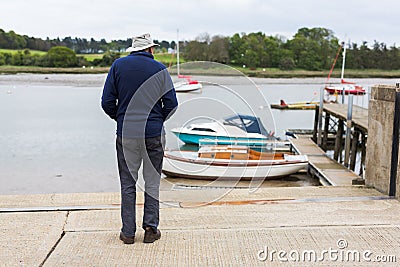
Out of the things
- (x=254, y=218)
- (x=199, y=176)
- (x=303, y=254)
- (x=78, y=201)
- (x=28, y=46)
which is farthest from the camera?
(x=28, y=46)

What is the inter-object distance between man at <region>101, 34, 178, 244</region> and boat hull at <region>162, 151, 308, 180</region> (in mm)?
11596

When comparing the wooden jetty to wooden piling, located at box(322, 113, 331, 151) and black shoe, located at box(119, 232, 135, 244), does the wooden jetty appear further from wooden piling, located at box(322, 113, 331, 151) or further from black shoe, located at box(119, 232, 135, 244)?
black shoe, located at box(119, 232, 135, 244)

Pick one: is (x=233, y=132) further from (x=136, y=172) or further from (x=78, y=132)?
(x=136, y=172)

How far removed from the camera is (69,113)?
45.5 metres

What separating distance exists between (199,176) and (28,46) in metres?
79.8

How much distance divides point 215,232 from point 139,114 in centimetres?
137

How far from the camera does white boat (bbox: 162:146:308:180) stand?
662 inches

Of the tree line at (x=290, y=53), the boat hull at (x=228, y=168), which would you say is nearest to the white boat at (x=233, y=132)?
the boat hull at (x=228, y=168)

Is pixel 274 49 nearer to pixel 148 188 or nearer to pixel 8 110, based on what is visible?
pixel 8 110

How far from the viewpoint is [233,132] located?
20.7m

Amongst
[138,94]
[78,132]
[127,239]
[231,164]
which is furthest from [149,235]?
[78,132]

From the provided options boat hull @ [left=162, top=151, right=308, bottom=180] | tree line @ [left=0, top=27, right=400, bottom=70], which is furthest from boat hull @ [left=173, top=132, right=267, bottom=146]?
tree line @ [left=0, top=27, right=400, bottom=70]

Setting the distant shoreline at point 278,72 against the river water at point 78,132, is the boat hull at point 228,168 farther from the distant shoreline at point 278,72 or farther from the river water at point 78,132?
the distant shoreline at point 278,72

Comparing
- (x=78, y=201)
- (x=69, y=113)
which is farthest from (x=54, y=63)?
(x=78, y=201)
